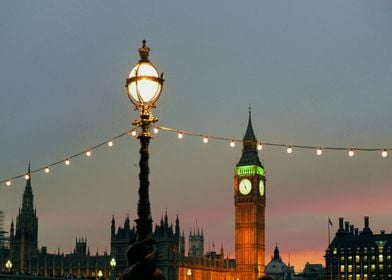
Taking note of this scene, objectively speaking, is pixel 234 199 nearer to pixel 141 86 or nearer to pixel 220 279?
pixel 220 279

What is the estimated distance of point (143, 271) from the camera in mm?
8227

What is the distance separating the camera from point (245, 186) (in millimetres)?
128750

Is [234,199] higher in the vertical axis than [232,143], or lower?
higher

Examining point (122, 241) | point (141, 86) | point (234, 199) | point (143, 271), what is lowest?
point (143, 271)

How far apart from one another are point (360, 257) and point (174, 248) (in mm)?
40252

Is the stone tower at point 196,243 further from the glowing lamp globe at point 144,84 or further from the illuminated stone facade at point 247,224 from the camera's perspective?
the glowing lamp globe at point 144,84

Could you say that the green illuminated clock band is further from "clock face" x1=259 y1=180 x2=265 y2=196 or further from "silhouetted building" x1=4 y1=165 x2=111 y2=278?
"silhouetted building" x1=4 y1=165 x2=111 y2=278

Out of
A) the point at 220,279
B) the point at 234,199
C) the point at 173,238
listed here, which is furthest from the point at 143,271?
the point at 234,199

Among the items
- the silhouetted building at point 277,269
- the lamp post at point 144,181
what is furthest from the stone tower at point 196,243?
the lamp post at point 144,181

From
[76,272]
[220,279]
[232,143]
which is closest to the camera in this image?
[232,143]

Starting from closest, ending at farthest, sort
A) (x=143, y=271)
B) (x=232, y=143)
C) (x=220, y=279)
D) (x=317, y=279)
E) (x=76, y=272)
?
(x=143, y=271) < (x=232, y=143) < (x=76, y=272) < (x=220, y=279) < (x=317, y=279)

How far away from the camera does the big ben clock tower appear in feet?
407

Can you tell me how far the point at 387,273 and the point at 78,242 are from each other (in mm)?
48859

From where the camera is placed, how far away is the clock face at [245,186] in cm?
12825
